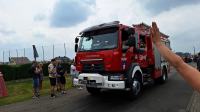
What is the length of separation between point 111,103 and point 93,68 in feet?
4.90

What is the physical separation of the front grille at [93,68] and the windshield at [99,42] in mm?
627

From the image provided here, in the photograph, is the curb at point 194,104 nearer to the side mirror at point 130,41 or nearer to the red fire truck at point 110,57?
the red fire truck at point 110,57

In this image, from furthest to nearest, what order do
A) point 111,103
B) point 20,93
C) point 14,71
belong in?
point 14,71, point 20,93, point 111,103

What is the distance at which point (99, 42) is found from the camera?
532 inches

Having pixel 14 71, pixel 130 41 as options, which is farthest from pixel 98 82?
pixel 14 71

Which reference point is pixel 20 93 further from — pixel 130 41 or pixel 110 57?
pixel 130 41

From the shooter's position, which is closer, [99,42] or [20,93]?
[99,42]

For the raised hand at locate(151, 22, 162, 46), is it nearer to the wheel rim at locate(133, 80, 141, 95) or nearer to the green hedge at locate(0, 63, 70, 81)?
the wheel rim at locate(133, 80, 141, 95)

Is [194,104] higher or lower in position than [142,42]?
lower

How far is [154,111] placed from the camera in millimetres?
11266

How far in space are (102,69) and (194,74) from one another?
11.3 metres

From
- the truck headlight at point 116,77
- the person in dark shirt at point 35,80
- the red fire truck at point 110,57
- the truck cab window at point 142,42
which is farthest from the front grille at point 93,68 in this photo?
the person in dark shirt at point 35,80

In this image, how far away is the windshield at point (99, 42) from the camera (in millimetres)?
13164

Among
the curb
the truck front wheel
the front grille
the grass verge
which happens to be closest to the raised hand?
the curb
